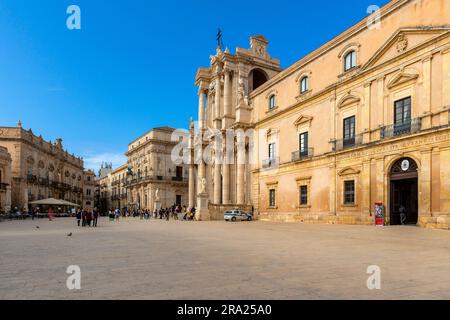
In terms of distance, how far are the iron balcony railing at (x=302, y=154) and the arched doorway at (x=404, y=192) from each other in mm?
7288

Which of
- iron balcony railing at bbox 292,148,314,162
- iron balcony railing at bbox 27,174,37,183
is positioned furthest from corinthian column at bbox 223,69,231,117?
iron balcony railing at bbox 27,174,37,183

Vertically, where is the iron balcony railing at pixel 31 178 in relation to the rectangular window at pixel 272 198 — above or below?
above

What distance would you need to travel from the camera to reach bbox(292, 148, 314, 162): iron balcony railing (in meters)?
27.0

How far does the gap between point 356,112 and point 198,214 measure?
16391 mm

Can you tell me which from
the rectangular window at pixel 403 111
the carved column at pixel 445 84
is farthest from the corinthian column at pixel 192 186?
the carved column at pixel 445 84

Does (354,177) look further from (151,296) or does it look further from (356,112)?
(151,296)

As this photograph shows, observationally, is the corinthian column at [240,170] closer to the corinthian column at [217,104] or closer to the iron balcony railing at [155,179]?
the corinthian column at [217,104]

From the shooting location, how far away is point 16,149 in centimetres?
4784

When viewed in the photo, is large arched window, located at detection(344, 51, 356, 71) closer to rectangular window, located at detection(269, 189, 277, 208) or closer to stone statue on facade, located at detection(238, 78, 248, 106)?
rectangular window, located at detection(269, 189, 277, 208)

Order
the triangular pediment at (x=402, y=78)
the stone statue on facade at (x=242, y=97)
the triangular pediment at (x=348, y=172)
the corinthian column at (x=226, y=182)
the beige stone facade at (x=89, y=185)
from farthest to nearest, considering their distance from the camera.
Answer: the beige stone facade at (x=89, y=185) → the corinthian column at (x=226, y=182) → the stone statue on facade at (x=242, y=97) → the triangular pediment at (x=348, y=172) → the triangular pediment at (x=402, y=78)

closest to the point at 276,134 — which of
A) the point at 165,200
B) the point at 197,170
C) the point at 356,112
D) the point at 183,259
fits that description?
the point at 356,112

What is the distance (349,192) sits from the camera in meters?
23.0

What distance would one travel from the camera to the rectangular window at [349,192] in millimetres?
22750

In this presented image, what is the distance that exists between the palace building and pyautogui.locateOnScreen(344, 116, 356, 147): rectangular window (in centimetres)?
7
